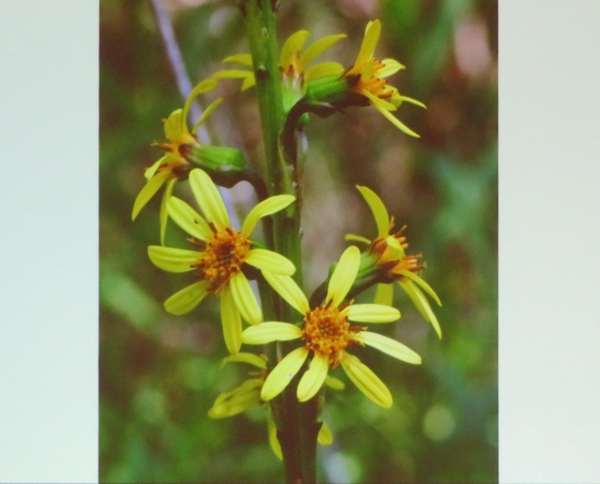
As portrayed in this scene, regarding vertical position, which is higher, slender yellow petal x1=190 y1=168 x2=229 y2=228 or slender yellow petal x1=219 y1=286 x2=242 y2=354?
slender yellow petal x1=190 y1=168 x2=229 y2=228

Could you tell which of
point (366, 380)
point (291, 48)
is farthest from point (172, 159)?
point (366, 380)

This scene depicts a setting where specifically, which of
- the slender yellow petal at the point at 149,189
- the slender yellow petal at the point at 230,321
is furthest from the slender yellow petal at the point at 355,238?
the slender yellow petal at the point at 149,189

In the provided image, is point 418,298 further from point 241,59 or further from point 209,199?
point 241,59

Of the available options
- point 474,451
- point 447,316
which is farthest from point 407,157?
point 474,451

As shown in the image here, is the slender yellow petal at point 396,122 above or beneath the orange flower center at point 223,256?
above

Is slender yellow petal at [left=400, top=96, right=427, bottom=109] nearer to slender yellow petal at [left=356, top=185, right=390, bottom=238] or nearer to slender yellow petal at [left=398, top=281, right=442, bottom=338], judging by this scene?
slender yellow petal at [left=356, top=185, right=390, bottom=238]

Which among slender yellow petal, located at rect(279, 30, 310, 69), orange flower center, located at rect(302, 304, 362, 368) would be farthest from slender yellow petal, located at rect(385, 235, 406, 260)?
slender yellow petal, located at rect(279, 30, 310, 69)

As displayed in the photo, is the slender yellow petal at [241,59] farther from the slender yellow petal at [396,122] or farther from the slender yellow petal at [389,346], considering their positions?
the slender yellow petal at [389,346]
